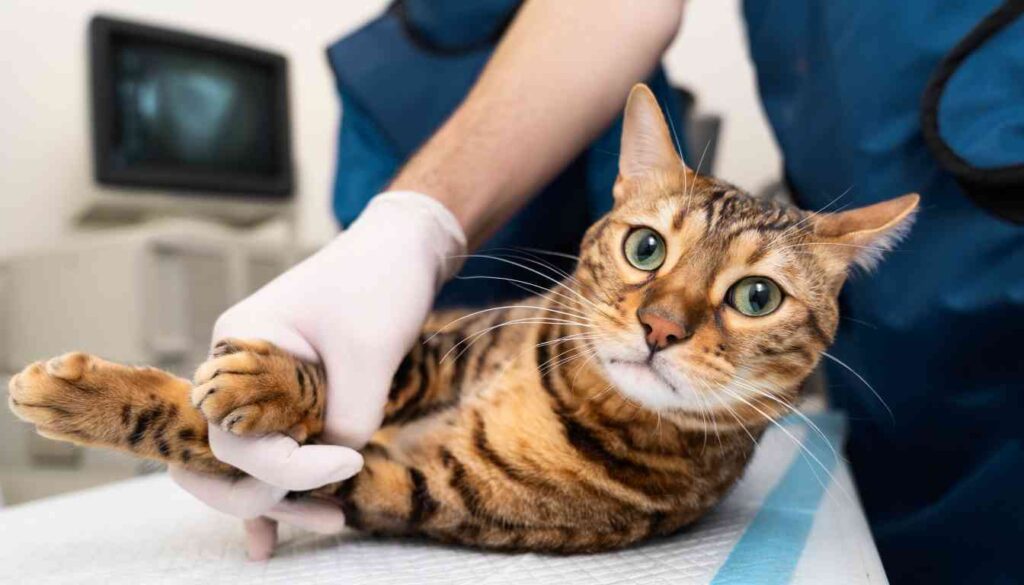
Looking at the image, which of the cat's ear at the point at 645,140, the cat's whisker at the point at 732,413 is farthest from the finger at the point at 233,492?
the cat's ear at the point at 645,140

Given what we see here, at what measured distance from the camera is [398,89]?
4.63 feet

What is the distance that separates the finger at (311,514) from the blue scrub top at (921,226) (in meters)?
0.56

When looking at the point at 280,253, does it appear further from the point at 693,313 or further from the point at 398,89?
the point at 693,313

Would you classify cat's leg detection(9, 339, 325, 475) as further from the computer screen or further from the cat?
the computer screen

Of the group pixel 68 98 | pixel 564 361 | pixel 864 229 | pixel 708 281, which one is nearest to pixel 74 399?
pixel 564 361

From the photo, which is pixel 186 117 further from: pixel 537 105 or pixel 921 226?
pixel 921 226

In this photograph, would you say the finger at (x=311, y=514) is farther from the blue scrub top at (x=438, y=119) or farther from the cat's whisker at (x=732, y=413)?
the blue scrub top at (x=438, y=119)

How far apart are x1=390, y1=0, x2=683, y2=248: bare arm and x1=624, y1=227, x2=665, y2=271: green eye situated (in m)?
0.20

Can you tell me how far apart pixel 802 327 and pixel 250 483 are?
0.56 meters

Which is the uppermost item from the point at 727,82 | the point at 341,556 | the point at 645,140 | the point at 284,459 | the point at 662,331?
the point at 727,82

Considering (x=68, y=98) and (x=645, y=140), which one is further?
(x=68, y=98)

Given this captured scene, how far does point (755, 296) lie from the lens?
0.73 meters

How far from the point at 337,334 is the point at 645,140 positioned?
40cm

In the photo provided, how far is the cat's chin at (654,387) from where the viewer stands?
0.68 metres
